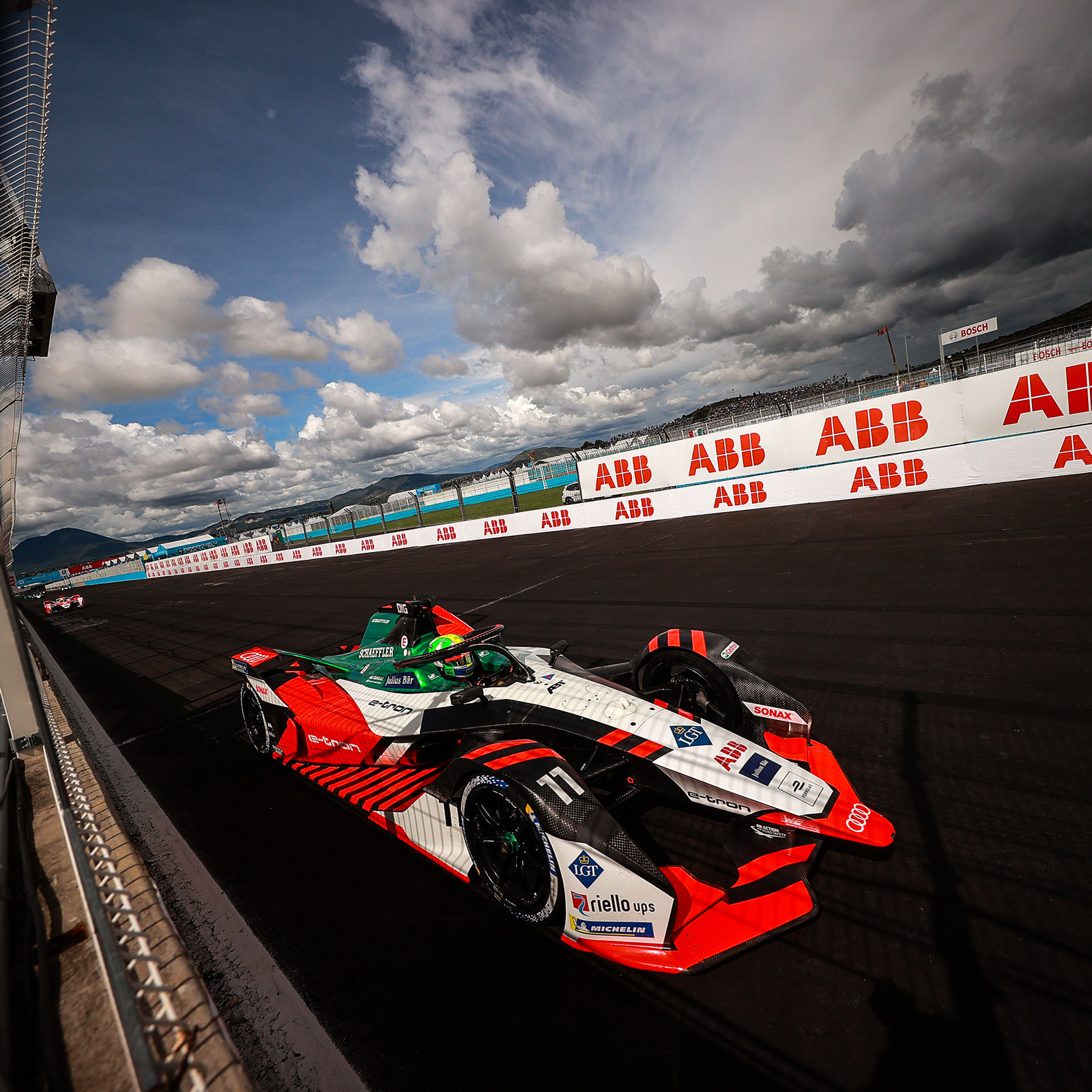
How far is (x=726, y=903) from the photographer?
237cm

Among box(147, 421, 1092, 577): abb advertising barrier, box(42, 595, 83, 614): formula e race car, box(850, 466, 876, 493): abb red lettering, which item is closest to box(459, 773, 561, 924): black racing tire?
box(147, 421, 1092, 577): abb advertising barrier

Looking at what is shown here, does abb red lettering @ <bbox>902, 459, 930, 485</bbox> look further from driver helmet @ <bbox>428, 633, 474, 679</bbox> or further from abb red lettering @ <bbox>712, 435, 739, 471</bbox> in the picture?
driver helmet @ <bbox>428, 633, 474, 679</bbox>

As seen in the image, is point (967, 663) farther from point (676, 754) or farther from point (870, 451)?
point (870, 451)

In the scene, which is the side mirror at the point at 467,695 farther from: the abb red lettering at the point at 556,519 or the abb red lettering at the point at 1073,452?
the abb red lettering at the point at 556,519

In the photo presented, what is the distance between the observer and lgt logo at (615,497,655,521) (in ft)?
58.6

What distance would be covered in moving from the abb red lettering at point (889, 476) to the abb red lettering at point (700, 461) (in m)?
6.04

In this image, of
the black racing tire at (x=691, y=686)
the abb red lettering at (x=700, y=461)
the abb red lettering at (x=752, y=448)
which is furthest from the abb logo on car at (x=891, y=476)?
the black racing tire at (x=691, y=686)

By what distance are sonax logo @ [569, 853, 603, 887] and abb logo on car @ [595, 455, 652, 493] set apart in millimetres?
19427

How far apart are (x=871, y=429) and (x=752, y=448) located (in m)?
3.58

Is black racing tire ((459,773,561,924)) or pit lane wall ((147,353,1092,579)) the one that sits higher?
pit lane wall ((147,353,1092,579))

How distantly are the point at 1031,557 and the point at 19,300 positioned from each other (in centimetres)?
1280

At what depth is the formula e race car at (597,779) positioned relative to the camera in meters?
2.30

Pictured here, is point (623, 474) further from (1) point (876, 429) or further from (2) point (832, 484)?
(1) point (876, 429)

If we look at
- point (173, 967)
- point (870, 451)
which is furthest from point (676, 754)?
point (870, 451)
